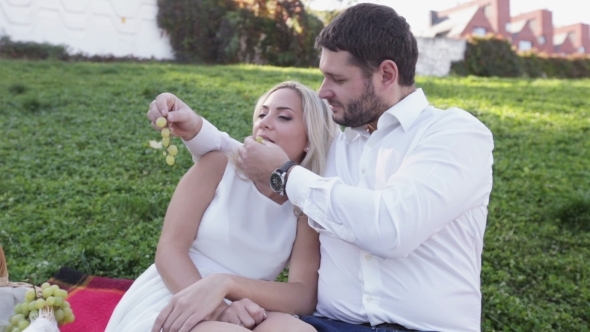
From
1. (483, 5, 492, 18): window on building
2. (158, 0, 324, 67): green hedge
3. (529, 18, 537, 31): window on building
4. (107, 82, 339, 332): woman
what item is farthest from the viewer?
(529, 18, 537, 31): window on building

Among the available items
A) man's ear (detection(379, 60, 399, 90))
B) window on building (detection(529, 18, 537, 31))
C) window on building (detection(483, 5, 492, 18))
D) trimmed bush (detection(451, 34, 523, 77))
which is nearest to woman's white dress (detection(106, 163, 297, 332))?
man's ear (detection(379, 60, 399, 90))

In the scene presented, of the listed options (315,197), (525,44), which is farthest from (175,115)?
(525,44)

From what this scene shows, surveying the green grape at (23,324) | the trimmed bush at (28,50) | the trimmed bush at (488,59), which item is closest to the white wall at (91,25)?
the trimmed bush at (28,50)

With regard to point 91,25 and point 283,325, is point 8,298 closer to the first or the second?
point 283,325

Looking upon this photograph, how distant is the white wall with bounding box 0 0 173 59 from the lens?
45.9ft

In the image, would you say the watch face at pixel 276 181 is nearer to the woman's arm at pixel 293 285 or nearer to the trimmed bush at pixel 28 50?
the woman's arm at pixel 293 285

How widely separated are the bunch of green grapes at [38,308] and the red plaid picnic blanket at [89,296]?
76cm

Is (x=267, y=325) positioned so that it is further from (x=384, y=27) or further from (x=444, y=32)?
(x=444, y=32)

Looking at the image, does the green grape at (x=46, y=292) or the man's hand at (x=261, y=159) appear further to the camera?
the green grape at (x=46, y=292)

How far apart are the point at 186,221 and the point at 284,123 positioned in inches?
23.1

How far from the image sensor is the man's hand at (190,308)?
6.30 ft

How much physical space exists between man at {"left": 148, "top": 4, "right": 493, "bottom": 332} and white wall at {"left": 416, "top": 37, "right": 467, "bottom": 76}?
51.9 ft

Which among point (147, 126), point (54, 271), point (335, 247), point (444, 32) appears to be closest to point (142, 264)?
point (54, 271)

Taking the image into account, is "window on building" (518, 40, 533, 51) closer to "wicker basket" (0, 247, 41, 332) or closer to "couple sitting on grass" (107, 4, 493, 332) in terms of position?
"couple sitting on grass" (107, 4, 493, 332)
